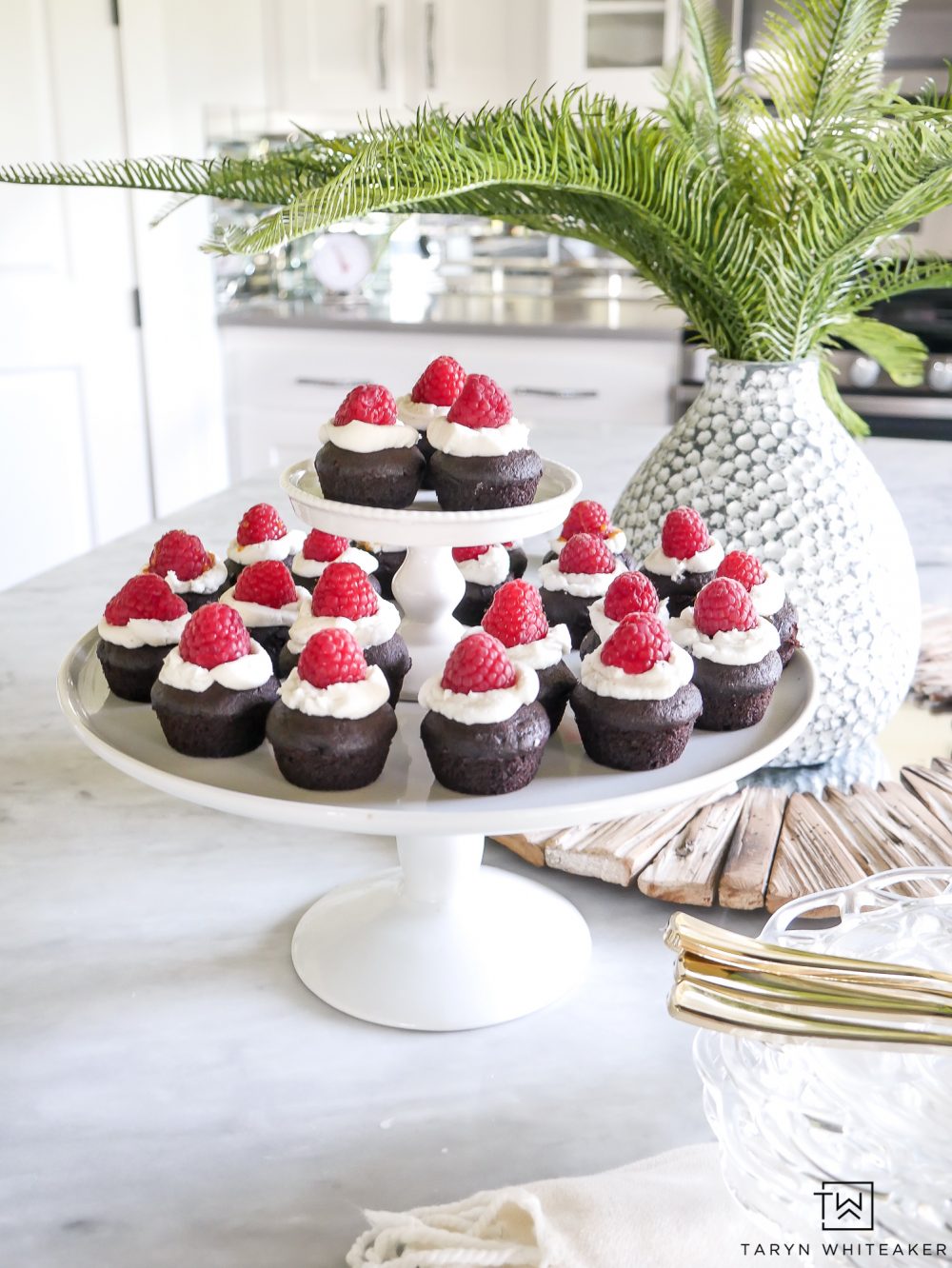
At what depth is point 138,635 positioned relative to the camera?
0.95m

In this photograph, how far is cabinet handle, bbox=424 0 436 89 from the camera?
3328 mm

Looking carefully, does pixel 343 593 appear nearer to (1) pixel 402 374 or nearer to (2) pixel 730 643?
(2) pixel 730 643

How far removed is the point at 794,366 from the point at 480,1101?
2.33ft

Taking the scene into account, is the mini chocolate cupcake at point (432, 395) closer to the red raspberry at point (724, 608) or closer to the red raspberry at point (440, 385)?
the red raspberry at point (440, 385)

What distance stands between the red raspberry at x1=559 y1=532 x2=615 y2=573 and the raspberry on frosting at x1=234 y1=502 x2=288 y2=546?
0.26m

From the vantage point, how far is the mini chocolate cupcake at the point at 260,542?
1107 mm

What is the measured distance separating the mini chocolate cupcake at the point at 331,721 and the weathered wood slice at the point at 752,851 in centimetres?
30

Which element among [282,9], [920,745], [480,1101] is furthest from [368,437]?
[282,9]

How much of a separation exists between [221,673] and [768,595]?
0.44 m

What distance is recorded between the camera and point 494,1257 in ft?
2.11

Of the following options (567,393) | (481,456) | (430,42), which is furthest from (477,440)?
(430,42)

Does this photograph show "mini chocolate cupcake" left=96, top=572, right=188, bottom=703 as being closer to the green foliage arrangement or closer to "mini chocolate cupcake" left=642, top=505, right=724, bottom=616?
the green foliage arrangement

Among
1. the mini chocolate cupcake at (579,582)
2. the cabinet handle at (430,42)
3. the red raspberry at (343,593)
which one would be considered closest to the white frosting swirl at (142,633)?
the red raspberry at (343,593)

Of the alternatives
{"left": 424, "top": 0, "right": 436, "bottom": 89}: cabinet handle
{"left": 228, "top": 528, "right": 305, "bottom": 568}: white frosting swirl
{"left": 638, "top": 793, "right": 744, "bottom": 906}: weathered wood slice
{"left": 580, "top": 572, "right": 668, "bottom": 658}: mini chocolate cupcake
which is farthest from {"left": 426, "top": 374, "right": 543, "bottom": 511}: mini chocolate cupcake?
{"left": 424, "top": 0, "right": 436, "bottom": 89}: cabinet handle
